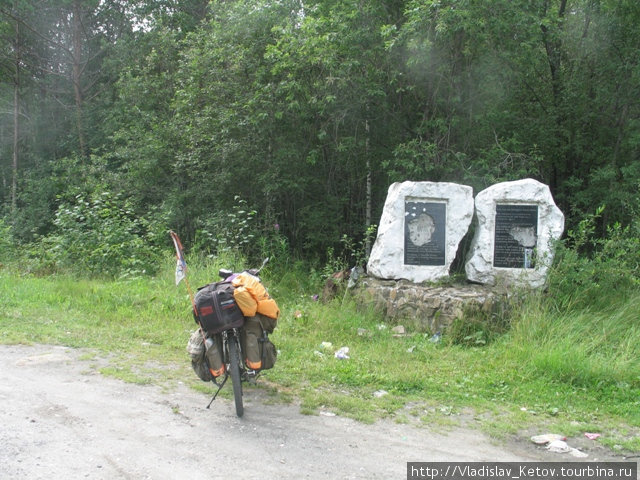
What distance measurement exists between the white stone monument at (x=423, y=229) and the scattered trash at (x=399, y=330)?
4.01 feet

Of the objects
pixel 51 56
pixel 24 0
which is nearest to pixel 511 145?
pixel 24 0

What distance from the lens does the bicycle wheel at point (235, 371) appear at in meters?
4.45

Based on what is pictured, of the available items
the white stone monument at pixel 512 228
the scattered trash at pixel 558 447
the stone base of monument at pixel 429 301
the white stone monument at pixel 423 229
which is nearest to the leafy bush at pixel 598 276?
the white stone monument at pixel 512 228

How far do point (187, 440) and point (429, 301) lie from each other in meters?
4.35

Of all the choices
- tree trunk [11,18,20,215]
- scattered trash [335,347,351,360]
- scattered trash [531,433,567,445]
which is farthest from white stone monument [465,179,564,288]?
tree trunk [11,18,20,215]

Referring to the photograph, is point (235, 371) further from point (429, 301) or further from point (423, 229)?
point (423, 229)

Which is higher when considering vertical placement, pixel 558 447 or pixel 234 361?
pixel 234 361

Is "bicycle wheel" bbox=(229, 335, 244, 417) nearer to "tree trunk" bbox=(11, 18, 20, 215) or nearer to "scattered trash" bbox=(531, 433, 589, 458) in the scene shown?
"scattered trash" bbox=(531, 433, 589, 458)

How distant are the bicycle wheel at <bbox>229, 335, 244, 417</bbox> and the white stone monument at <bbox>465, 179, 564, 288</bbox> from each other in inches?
197

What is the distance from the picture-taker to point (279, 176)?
1211 centimetres

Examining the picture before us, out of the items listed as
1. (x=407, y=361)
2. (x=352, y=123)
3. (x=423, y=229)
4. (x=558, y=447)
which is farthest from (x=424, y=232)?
(x=558, y=447)

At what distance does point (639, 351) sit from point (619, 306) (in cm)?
132

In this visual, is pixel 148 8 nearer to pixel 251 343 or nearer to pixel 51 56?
pixel 51 56

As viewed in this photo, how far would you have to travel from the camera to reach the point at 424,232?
28.3 ft
